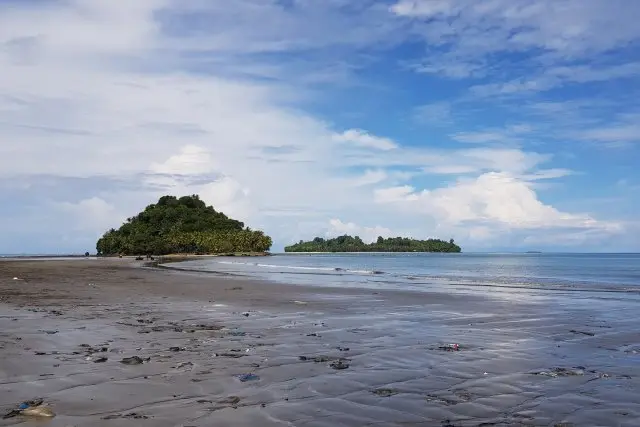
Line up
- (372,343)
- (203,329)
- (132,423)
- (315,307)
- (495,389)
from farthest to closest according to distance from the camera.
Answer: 1. (315,307)
2. (203,329)
3. (372,343)
4. (495,389)
5. (132,423)

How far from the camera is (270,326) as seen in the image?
14367 millimetres

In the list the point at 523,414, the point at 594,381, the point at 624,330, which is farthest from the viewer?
the point at 624,330

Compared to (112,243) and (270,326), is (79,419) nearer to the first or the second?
(270,326)

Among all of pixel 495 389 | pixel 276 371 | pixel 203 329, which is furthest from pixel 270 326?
pixel 495 389

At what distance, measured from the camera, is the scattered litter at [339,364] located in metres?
9.09

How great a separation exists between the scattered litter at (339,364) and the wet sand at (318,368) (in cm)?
3

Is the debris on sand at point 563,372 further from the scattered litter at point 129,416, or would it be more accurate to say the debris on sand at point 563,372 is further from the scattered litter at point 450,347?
the scattered litter at point 129,416

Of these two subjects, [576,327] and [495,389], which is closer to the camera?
[495,389]

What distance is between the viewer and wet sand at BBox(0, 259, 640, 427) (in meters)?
6.46

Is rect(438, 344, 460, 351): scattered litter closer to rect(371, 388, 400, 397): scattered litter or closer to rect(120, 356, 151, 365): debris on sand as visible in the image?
rect(371, 388, 400, 397): scattered litter

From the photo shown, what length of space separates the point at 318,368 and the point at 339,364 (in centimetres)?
45

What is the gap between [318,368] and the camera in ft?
29.6

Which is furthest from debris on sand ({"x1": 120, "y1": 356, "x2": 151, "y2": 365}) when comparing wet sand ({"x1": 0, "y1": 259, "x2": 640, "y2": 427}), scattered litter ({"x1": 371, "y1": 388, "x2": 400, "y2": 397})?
scattered litter ({"x1": 371, "y1": 388, "x2": 400, "y2": 397})

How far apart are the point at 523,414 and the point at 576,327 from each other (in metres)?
9.48
